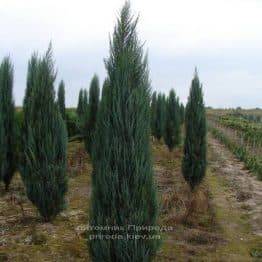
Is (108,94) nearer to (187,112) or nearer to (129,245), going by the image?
(129,245)

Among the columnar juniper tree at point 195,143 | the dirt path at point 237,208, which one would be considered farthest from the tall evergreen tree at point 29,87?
the columnar juniper tree at point 195,143

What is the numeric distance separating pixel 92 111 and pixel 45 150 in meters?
8.77

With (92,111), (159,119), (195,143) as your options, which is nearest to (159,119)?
(159,119)

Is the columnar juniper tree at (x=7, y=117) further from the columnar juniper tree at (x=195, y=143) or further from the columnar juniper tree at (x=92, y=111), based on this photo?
the columnar juniper tree at (x=195, y=143)

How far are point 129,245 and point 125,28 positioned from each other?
2.63 m

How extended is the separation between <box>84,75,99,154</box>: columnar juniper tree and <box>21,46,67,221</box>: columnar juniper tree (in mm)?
7454

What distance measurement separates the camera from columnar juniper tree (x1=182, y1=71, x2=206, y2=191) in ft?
42.3

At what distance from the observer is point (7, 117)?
11367 millimetres

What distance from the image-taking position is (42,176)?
8398mm

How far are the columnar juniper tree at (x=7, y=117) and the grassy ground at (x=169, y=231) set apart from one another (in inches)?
26.9

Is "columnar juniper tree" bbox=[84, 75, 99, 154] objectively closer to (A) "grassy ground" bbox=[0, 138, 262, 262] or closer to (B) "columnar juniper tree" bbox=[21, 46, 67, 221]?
(A) "grassy ground" bbox=[0, 138, 262, 262]

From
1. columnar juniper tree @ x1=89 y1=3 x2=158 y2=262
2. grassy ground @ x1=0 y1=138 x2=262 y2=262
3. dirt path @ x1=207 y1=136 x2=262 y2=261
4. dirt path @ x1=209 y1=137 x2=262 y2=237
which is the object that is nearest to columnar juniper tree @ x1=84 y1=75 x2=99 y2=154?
grassy ground @ x1=0 y1=138 x2=262 y2=262

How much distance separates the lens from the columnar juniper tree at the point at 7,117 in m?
11.3

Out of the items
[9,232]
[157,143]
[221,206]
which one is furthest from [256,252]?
[157,143]
